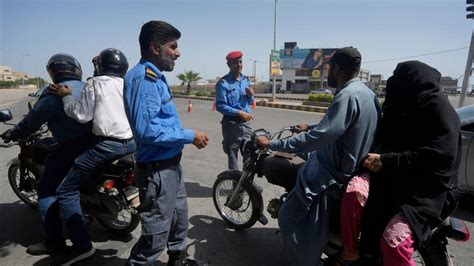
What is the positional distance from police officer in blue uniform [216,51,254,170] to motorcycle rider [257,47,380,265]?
6.05ft

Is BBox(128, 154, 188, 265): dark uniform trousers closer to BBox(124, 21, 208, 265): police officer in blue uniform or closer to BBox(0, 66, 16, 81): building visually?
BBox(124, 21, 208, 265): police officer in blue uniform

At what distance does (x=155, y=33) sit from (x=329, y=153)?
1.47m

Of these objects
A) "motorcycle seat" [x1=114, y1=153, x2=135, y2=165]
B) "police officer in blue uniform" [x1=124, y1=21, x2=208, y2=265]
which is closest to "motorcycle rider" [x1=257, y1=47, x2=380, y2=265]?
"police officer in blue uniform" [x1=124, y1=21, x2=208, y2=265]

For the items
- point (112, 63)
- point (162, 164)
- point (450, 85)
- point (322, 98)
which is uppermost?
point (112, 63)

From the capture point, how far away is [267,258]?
282cm

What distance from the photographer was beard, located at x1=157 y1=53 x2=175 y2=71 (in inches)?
79.7

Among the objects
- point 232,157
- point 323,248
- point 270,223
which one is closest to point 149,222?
point 323,248

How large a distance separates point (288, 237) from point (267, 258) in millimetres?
688

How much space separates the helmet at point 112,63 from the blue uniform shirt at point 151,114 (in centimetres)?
89

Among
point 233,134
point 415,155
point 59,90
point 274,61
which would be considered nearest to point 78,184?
point 59,90

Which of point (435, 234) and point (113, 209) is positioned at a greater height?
point (435, 234)

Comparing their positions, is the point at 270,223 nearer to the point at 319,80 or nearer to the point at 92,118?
the point at 92,118

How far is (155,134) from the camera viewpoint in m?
1.84

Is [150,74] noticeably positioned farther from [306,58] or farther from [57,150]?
[306,58]
